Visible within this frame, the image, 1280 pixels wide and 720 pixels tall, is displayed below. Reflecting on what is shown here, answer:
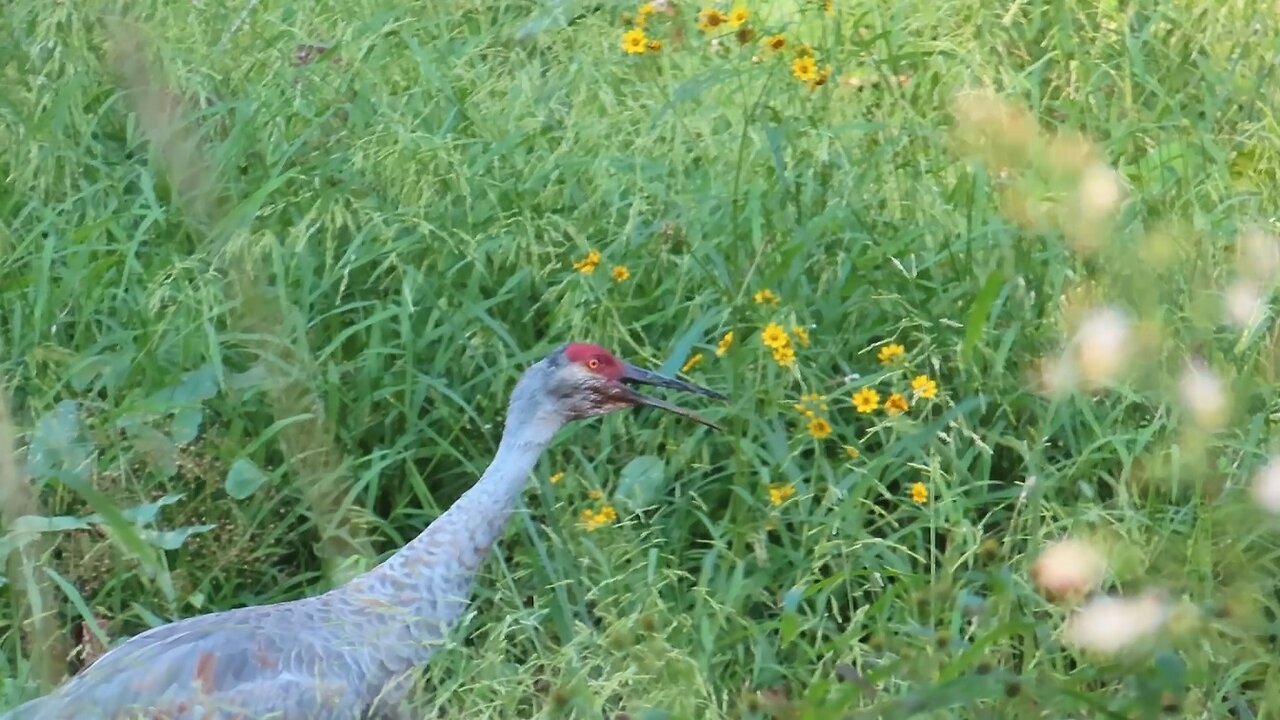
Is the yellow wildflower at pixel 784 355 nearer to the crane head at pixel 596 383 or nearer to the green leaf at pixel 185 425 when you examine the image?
the crane head at pixel 596 383

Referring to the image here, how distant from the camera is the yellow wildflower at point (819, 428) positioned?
347 cm

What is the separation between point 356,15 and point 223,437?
1688 mm

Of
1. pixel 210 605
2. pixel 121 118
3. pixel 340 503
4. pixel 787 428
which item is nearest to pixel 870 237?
pixel 787 428

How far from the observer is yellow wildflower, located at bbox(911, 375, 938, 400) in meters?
3.49

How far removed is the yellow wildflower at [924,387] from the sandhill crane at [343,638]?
50cm

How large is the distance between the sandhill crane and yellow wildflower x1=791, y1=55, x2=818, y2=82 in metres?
1.15

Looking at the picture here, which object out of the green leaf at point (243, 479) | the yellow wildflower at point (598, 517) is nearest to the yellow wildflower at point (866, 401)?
the yellow wildflower at point (598, 517)

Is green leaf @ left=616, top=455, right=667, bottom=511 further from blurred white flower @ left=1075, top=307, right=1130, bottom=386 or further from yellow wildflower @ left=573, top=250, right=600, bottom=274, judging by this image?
blurred white flower @ left=1075, top=307, right=1130, bottom=386

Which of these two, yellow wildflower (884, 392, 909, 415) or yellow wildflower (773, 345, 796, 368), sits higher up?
yellow wildflower (773, 345, 796, 368)

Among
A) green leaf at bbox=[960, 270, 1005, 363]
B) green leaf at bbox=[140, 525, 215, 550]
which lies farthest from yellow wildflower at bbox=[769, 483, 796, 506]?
green leaf at bbox=[140, 525, 215, 550]

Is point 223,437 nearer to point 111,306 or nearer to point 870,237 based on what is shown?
point 111,306

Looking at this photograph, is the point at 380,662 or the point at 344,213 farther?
the point at 344,213

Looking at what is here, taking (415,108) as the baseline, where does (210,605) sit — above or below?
below

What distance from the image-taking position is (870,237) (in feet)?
13.2
